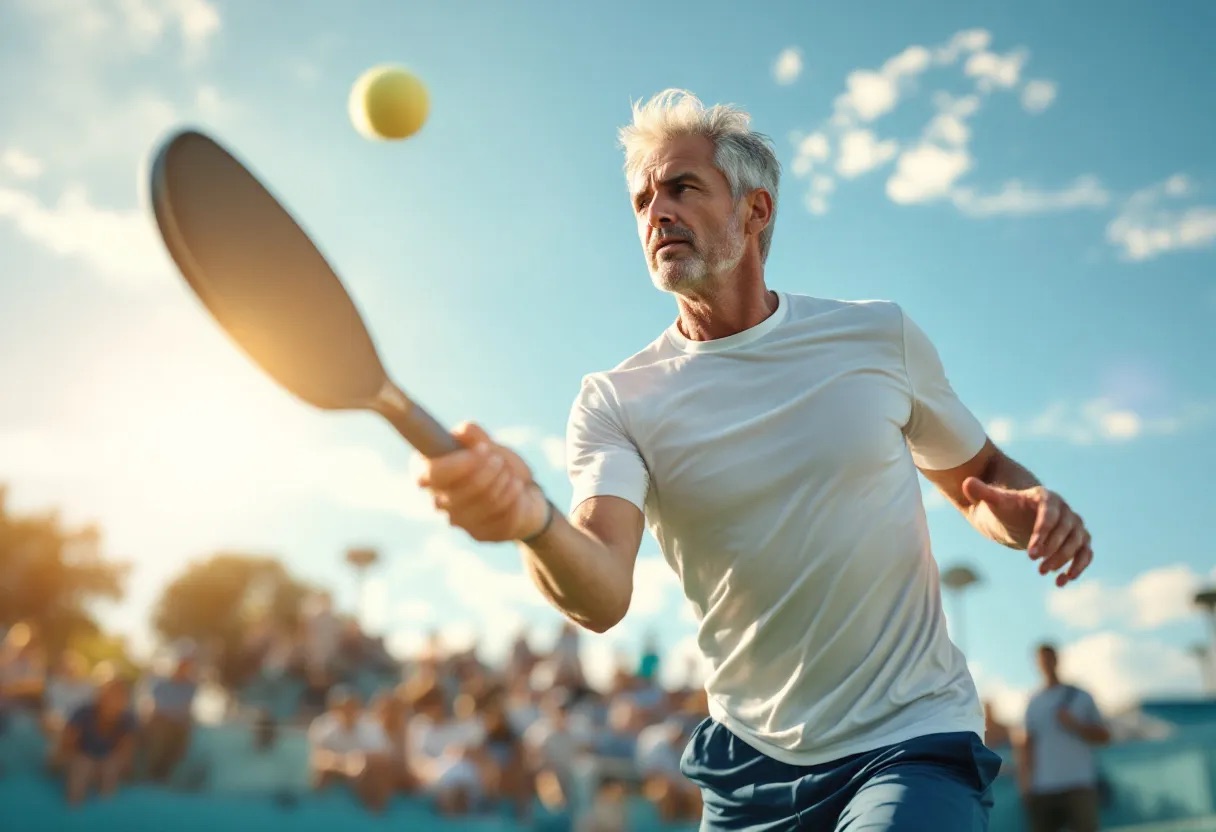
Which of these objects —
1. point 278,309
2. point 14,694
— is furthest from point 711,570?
point 14,694

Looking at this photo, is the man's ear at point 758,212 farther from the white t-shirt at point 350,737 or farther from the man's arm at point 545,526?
the white t-shirt at point 350,737

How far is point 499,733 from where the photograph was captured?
10.3m

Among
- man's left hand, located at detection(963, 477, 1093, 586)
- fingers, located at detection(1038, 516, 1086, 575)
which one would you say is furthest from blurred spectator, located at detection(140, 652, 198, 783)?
fingers, located at detection(1038, 516, 1086, 575)

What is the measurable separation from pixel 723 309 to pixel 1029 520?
3.83 ft

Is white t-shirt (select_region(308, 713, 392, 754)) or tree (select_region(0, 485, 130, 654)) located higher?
tree (select_region(0, 485, 130, 654))

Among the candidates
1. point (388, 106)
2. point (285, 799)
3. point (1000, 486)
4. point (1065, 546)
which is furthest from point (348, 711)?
point (1065, 546)

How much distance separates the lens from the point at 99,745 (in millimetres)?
9773

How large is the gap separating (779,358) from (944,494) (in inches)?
34.1

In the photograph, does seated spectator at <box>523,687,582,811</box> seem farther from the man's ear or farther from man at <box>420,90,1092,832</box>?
the man's ear

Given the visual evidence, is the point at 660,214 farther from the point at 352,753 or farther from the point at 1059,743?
the point at 352,753

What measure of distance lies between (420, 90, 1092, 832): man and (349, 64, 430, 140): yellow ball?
2821 millimetres

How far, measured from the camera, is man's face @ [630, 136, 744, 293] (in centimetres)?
348

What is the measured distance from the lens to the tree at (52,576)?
4750 cm

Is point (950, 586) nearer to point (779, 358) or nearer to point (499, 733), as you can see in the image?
point (499, 733)
